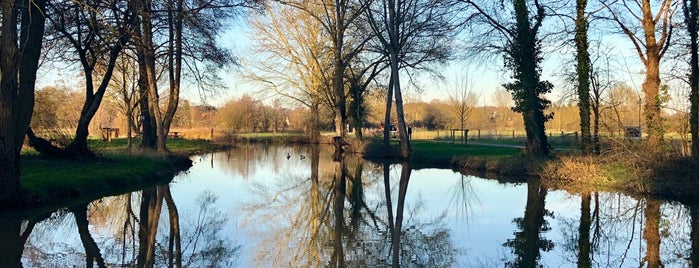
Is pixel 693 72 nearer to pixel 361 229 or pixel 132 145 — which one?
pixel 361 229

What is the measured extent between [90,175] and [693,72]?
660 inches

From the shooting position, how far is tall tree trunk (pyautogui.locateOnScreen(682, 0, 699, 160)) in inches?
611

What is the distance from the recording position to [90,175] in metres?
14.9

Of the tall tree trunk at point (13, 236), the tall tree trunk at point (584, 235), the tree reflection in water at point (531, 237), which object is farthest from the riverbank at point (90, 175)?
the tall tree trunk at point (584, 235)

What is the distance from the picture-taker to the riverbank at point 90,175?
12156 millimetres

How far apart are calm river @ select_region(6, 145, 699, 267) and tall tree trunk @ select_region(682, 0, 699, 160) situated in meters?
3.54

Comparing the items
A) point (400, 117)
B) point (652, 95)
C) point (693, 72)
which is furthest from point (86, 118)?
point (693, 72)

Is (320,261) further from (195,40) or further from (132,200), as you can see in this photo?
(195,40)

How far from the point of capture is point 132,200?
13109 mm

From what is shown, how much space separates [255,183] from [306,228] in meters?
8.63

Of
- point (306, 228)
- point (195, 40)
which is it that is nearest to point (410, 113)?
point (195, 40)

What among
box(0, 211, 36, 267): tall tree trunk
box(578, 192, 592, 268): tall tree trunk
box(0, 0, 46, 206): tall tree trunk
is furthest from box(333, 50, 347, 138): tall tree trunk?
box(0, 211, 36, 267): tall tree trunk

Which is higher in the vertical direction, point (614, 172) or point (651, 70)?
point (651, 70)

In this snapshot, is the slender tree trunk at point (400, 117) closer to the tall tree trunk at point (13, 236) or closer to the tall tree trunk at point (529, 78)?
the tall tree trunk at point (529, 78)
